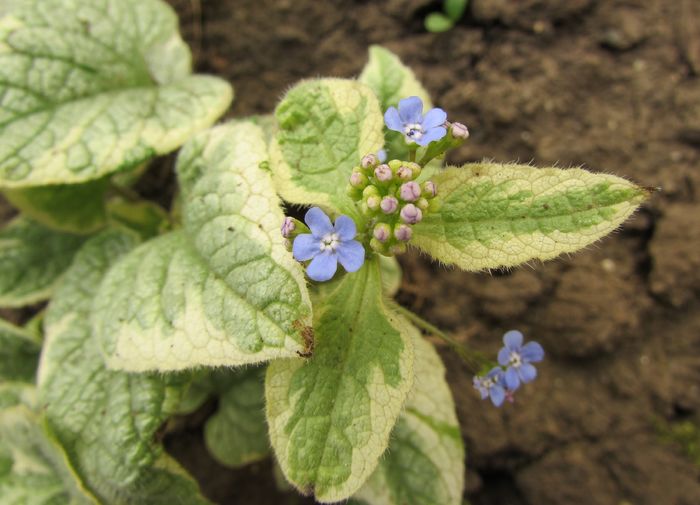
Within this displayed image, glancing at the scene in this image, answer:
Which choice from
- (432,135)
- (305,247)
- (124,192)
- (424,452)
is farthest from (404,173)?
(124,192)

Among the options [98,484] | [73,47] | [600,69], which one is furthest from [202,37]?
[98,484]

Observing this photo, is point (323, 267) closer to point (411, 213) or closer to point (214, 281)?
point (411, 213)

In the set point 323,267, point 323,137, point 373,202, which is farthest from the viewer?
point 323,137

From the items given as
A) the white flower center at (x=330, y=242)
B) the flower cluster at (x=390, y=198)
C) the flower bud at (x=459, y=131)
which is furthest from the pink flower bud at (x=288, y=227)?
the flower bud at (x=459, y=131)

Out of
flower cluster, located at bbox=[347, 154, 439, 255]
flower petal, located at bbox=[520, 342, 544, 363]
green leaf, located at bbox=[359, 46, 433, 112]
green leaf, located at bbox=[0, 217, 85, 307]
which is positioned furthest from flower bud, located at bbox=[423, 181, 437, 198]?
green leaf, located at bbox=[0, 217, 85, 307]

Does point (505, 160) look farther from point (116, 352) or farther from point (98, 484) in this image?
point (98, 484)

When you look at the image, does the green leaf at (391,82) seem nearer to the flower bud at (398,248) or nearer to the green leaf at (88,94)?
the green leaf at (88,94)
